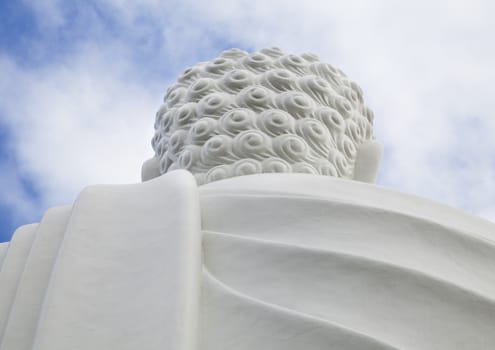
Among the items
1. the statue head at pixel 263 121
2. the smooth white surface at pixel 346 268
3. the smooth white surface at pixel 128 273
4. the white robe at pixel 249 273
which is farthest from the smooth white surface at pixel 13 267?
the statue head at pixel 263 121

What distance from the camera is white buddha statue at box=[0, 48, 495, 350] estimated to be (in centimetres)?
223

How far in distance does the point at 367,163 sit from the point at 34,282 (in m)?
2.35

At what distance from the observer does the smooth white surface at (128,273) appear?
2.19 metres

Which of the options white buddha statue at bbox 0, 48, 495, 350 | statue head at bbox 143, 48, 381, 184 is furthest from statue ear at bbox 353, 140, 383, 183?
white buddha statue at bbox 0, 48, 495, 350

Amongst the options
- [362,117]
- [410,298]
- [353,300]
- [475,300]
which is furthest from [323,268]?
[362,117]

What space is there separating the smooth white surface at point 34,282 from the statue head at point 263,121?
3.34 ft

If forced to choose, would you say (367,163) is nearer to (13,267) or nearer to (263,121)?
(263,121)

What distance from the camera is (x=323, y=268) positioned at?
245 cm

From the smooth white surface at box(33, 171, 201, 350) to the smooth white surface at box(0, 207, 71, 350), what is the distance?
8cm

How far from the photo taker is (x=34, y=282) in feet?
8.04

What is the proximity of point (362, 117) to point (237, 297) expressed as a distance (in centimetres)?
228

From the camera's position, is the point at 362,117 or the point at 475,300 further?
the point at 362,117

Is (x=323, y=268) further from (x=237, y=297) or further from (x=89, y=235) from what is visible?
(x=89, y=235)

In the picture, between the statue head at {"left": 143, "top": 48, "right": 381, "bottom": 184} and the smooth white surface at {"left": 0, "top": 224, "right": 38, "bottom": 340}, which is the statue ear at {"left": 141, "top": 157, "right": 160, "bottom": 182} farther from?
the smooth white surface at {"left": 0, "top": 224, "right": 38, "bottom": 340}
